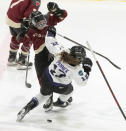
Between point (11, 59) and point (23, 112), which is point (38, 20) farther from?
point (11, 59)

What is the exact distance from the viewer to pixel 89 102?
2863mm

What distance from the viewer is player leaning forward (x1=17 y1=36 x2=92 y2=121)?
2297 mm

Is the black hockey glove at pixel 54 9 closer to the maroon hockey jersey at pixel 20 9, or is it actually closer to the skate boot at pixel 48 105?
the maroon hockey jersey at pixel 20 9

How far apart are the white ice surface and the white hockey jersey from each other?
33 cm

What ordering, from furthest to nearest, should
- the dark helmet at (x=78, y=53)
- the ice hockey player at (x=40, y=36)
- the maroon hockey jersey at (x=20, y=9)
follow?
the maroon hockey jersey at (x=20, y=9)
the ice hockey player at (x=40, y=36)
the dark helmet at (x=78, y=53)

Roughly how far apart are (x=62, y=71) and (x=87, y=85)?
79 centimetres

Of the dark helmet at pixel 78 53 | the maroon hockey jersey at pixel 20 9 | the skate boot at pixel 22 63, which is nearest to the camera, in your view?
the dark helmet at pixel 78 53

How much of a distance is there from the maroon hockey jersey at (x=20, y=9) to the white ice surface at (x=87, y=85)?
48 centimetres

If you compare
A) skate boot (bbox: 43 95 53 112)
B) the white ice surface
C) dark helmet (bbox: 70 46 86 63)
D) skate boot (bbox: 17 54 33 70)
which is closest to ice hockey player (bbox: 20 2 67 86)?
skate boot (bbox: 43 95 53 112)

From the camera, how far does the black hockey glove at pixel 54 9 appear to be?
2.78 metres

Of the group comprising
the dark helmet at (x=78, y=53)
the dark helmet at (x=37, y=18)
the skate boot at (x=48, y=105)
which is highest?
the dark helmet at (x=37, y=18)

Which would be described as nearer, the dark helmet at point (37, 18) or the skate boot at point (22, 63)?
the dark helmet at point (37, 18)

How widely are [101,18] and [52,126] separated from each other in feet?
7.50

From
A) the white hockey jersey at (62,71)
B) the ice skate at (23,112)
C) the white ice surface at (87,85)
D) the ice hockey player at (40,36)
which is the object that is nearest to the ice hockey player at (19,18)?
the white ice surface at (87,85)
